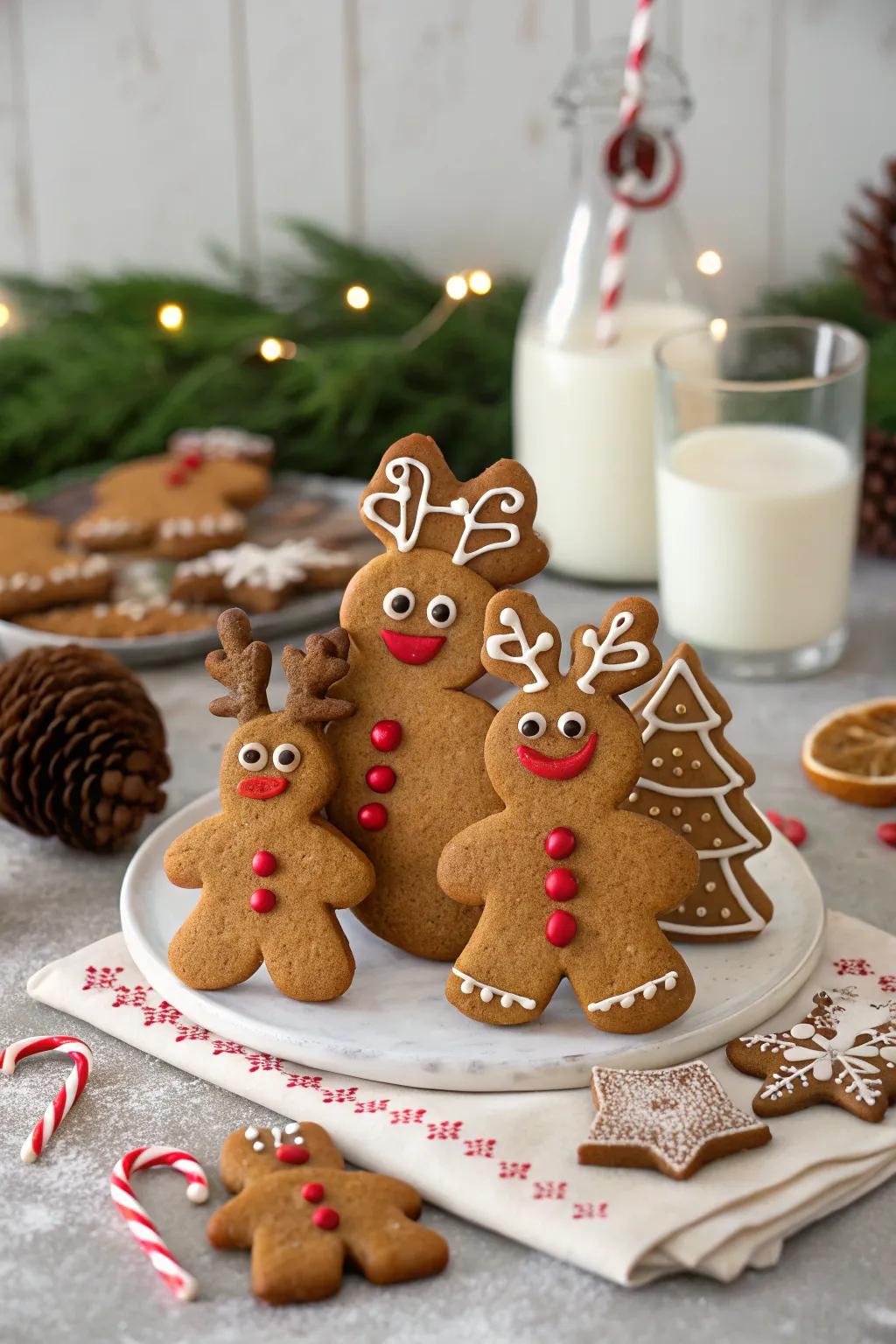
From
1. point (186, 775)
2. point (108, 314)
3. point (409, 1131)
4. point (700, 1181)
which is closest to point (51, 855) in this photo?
point (186, 775)

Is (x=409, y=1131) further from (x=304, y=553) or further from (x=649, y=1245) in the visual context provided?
(x=304, y=553)

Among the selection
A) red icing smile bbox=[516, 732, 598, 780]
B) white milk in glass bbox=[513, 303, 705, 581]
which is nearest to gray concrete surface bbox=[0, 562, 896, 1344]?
red icing smile bbox=[516, 732, 598, 780]

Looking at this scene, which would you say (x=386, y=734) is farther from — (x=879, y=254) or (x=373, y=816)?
(x=879, y=254)

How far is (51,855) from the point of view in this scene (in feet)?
3.92

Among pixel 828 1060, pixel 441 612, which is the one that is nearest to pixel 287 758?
pixel 441 612

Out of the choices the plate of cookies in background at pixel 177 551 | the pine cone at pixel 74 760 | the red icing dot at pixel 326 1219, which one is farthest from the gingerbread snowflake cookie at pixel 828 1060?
the plate of cookies in background at pixel 177 551

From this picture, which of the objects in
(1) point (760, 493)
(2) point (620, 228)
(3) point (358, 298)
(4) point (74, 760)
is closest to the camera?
(4) point (74, 760)

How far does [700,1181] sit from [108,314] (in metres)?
1.52

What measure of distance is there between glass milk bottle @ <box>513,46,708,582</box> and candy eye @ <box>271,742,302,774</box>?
72 cm

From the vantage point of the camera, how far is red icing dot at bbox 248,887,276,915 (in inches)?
36.7

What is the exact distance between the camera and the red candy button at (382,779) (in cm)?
96

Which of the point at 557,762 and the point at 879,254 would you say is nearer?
the point at 557,762

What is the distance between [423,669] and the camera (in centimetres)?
96

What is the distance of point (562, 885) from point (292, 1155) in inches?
7.8
